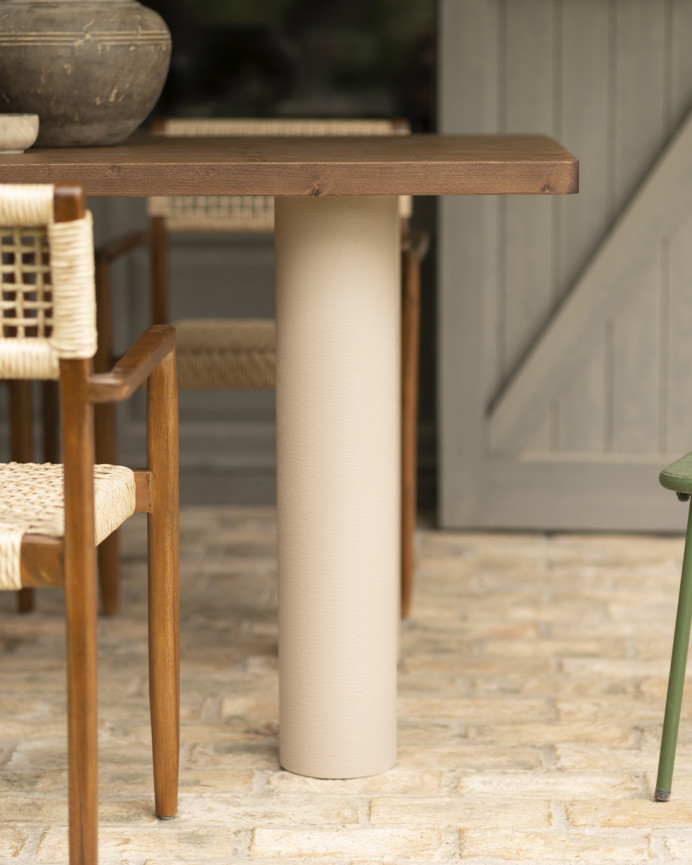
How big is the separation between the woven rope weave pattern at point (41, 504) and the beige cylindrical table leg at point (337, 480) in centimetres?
32

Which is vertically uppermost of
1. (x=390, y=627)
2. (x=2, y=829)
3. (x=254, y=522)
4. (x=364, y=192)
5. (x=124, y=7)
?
(x=124, y=7)

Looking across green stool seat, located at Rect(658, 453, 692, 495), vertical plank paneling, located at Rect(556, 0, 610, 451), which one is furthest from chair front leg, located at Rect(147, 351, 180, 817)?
vertical plank paneling, located at Rect(556, 0, 610, 451)

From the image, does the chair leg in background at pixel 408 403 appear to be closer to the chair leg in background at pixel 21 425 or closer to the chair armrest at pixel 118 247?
the chair armrest at pixel 118 247

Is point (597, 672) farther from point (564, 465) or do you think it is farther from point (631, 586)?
point (564, 465)

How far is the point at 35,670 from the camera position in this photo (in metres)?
2.66

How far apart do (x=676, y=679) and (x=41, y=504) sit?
3.19 feet

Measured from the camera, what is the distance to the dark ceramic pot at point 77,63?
229 centimetres

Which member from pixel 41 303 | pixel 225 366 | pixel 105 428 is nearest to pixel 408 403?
pixel 225 366

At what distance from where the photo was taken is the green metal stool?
6.36 feet

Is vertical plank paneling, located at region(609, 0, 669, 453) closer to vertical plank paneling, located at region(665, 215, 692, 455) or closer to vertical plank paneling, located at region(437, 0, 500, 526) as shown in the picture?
vertical plank paneling, located at region(665, 215, 692, 455)

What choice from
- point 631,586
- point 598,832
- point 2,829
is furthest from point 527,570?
point 2,829

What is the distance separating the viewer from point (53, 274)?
1568mm

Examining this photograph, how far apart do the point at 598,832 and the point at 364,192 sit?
0.99 metres

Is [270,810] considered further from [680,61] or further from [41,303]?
[680,61]
